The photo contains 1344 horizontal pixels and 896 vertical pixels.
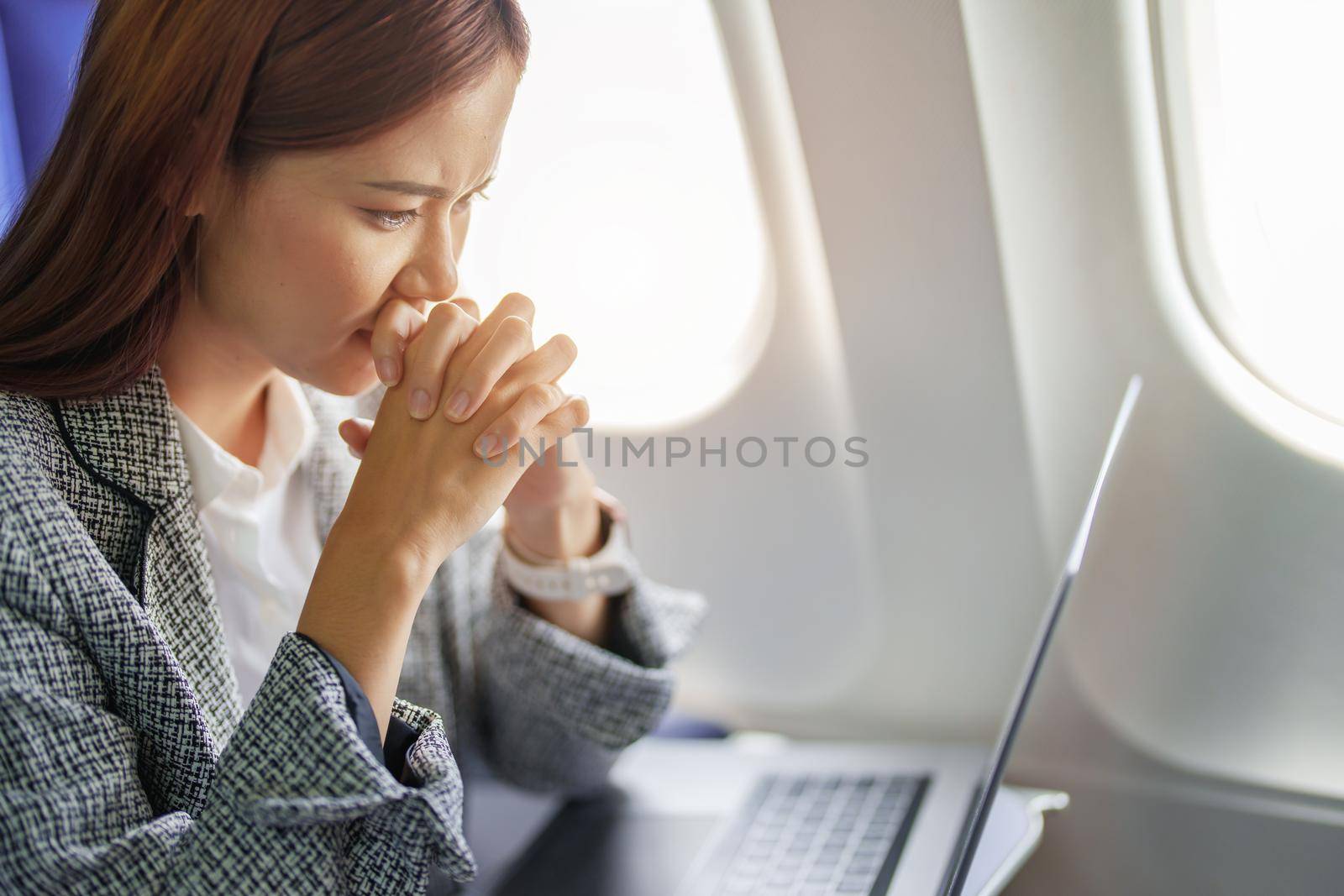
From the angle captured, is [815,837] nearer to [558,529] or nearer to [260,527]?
[558,529]

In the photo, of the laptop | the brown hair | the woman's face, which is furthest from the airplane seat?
the laptop

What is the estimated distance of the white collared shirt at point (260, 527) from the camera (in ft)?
3.29

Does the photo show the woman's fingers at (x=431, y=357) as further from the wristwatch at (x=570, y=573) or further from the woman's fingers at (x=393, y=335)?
the wristwatch at (x=570, y=573)

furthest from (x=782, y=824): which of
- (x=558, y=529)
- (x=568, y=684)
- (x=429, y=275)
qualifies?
(x=429, y=275)

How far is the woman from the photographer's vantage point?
0.77 m

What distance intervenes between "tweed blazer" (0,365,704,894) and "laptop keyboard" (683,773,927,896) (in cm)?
38

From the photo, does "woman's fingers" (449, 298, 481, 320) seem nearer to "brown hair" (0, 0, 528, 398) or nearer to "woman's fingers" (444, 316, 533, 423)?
"woman's fingers" (444, 316, 533, 423)

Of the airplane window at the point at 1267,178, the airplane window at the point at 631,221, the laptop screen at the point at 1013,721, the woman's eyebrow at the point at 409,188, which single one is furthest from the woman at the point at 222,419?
the airplane window at the point at 1267,178

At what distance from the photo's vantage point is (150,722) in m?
0.85

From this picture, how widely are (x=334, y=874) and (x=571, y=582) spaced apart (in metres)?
0.48

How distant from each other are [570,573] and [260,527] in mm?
305

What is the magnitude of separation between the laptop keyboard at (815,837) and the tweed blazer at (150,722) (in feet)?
1.26

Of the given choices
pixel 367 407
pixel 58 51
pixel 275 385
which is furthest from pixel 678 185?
pixel 58 51

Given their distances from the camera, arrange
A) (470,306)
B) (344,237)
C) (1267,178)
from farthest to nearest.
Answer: (1267,178)
(470,306)
(344,237)
